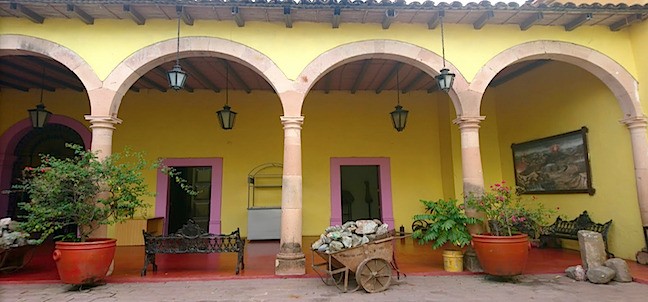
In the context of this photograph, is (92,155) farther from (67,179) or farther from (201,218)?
(201,218)

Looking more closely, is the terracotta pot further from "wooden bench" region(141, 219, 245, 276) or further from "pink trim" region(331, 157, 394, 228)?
"pink trim" region(331, 157, 394, 228)

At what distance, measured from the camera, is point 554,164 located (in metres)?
7.36

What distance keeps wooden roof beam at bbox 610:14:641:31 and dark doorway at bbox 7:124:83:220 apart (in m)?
11.2

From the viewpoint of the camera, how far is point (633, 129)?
5.83 m

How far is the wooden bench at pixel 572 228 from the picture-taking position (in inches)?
243

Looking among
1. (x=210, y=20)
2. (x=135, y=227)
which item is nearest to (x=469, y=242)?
(x=210, y=20)

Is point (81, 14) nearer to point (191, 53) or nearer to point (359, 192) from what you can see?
point (191, 53)

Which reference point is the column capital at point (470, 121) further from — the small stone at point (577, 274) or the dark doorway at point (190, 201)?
the dark doorway at point (190, 201)

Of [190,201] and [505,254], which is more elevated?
[190,201]

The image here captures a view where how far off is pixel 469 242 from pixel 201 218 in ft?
27.1

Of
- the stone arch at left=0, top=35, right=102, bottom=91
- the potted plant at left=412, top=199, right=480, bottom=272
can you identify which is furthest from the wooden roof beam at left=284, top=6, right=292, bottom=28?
the potted plant at left=412, top=199, right=480, bottom=272

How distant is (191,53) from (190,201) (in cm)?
634

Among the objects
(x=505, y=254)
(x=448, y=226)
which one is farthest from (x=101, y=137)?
(x=505, y=254)

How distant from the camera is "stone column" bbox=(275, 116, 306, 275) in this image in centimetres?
522
